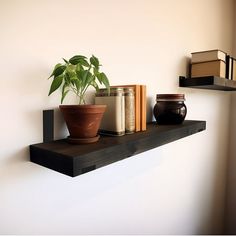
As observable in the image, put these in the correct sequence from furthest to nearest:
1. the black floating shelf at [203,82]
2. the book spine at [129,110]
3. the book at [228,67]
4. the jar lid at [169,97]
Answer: the book at [228,67] < the black floating shelf at [203,82] < the jar lid at [169,97] < the book spine at [129,110]

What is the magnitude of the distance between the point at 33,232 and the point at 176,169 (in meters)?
0.98

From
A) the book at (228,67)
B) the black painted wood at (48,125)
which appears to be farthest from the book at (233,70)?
the black painted wood at (48,125)

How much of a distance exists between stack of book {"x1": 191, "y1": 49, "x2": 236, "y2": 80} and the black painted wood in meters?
1.07

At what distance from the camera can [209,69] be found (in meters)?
1.37

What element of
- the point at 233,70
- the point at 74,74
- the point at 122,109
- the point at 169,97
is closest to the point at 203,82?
the point at 169,97

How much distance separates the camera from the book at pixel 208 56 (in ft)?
4.36

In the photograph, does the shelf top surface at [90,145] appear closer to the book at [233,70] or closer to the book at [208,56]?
the book at [208,56]

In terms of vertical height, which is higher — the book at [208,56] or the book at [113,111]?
the book at [208,56]

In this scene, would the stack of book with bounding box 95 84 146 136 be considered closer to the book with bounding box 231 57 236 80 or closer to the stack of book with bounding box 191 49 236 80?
the stack of book with bounding box 191 49 236 80

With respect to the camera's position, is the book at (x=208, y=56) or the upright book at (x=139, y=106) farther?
the book at (x=208, y=56)

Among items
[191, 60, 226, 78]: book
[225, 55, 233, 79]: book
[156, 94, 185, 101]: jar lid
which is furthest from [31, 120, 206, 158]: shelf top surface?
[225, 55, 233, 79]: book

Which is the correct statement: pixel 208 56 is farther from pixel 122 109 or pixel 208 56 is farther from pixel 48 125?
pixel 48 125

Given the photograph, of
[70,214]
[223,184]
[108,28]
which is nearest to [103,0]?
[108,28]

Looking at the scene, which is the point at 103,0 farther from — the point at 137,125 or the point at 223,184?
the point at 223,184
